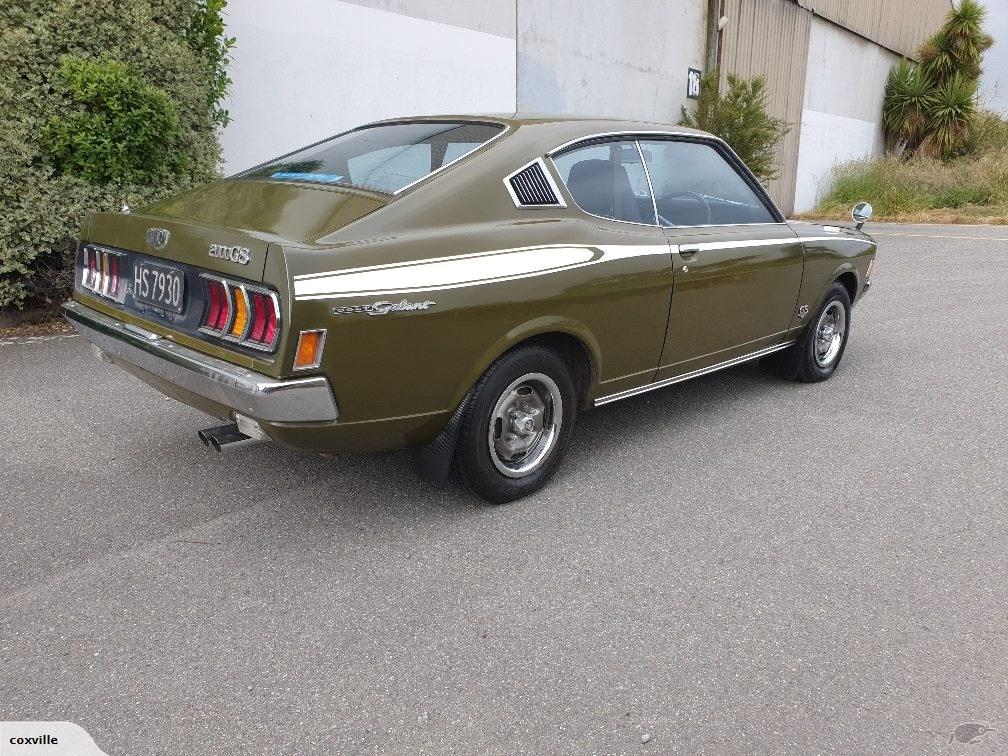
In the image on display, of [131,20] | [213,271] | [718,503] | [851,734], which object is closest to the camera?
[851,734]

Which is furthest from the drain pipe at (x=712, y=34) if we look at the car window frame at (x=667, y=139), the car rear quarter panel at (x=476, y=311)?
the car rear quarter panel at (x=476, y=311)

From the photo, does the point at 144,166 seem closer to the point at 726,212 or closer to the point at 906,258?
the point at 726,212

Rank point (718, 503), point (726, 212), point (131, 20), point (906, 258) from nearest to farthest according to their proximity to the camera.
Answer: point (718, 503)
point (726, 212)
point (131, 20)
point (906, 258)

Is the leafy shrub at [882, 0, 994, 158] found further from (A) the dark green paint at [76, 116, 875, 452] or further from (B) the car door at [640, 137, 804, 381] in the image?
(A) the dark green paint at [76, 116, 875, 452]

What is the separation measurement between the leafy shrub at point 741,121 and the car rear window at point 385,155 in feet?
36.4

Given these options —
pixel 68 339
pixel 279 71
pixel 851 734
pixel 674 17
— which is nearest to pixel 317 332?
pixel 851 734

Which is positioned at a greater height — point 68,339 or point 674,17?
point 674,17

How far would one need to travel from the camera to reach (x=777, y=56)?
658 inches

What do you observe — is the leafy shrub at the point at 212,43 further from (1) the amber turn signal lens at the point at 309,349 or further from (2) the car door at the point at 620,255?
(1) the amber turn signal lens at the point at 309,349

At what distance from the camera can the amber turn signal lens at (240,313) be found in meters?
2.60

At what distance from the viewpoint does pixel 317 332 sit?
2.49m

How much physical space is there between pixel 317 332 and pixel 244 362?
0.99ft

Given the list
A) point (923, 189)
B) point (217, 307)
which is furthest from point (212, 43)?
point (923, 189)

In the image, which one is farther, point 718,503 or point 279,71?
point 279,71
